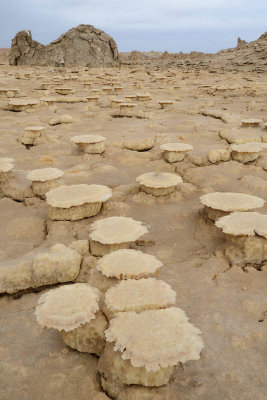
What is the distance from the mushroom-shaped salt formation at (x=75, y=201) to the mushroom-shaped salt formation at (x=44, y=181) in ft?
1.40

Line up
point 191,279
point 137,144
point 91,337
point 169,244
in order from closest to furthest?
1. point 91,337
2. point 191,279
3. point 169,244
4. point 137,144

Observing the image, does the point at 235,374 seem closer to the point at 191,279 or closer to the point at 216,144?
the point at 191,279

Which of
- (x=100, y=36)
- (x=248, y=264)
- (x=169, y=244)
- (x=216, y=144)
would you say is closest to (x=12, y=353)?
(x=169, y=244)

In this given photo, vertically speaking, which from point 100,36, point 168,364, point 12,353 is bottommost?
point 12,353

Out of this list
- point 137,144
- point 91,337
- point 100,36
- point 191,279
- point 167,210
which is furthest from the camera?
point 100,36

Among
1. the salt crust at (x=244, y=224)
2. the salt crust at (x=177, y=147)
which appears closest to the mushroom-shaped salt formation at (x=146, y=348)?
the salt crust at (x=244, y=224)

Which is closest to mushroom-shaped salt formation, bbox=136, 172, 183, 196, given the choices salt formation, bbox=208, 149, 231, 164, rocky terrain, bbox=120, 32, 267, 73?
salt formation, bbox=208, 149, 231, 164

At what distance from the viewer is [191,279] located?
8.02 feet

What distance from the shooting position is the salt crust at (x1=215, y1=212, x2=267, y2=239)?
249 cm

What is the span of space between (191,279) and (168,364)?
1.02 meters

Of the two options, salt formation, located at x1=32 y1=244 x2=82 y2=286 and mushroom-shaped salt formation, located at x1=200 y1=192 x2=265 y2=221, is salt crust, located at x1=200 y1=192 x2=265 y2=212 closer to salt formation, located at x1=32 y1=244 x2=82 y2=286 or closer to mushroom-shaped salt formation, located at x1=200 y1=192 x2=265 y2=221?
mushroom-shaped salt formation, located at x1=200 y1=192 x2=265 y2=221

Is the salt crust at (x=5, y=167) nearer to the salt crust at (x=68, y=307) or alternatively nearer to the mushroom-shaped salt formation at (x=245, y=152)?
the salt crust at (x=68, y=307)

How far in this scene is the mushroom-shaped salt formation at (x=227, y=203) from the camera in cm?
288

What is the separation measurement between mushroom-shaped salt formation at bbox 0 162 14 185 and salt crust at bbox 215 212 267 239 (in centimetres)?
249
